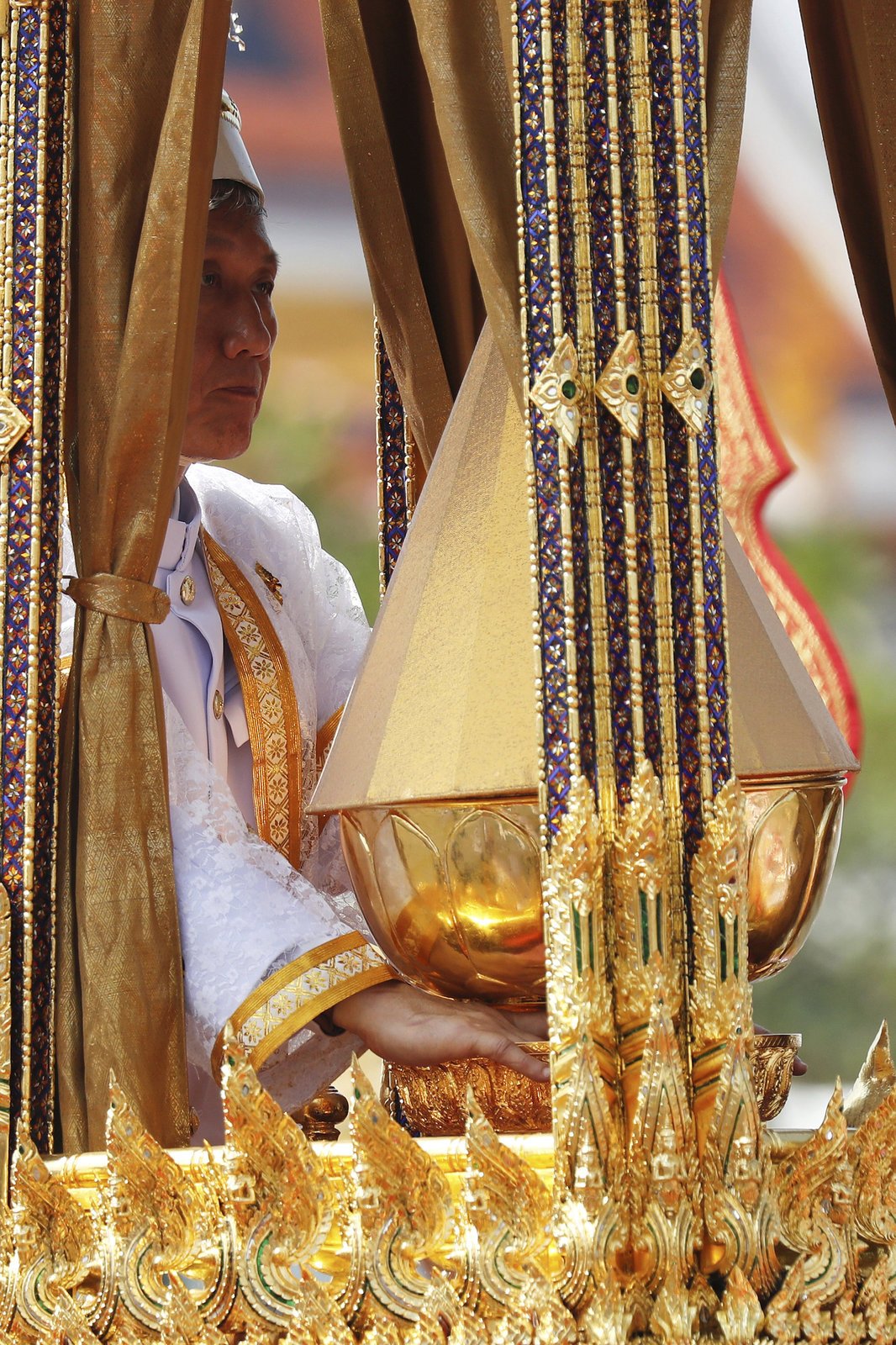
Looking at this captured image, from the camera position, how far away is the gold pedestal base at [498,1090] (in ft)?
7.67

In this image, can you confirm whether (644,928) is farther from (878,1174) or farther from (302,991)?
(302,991)

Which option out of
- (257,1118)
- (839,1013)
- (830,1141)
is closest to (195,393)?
(257,1118)

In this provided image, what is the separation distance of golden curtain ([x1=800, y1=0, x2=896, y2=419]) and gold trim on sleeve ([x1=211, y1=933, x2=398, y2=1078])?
107cm

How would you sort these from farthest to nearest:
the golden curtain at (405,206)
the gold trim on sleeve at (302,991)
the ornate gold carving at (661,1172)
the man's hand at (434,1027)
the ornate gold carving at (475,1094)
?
the golden curtain at (405,206)
the gold trim on sleeve at (302,991)
the ornate gold carving at (475,1094)
the man's hand at (434,1027)
the ornate gold carving at (661,1172)

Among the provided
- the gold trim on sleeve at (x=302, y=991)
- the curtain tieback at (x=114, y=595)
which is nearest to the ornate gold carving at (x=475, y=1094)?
the gold trim on sleeve at (x=302, y=991)

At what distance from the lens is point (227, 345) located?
3029 millimetres

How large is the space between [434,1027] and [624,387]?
952mm

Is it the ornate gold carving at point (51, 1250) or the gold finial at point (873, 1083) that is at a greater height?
the gold finial at point (873, 1083)

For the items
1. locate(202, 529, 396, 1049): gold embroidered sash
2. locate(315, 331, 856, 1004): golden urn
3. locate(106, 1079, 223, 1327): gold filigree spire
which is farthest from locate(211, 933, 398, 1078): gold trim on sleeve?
locate(106, 1079, 223, 1327): gold filigree spire

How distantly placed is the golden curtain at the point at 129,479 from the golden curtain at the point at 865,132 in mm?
853

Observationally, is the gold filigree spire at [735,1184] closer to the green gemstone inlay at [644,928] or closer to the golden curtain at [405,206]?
the green gemstone inlay at [644,928]

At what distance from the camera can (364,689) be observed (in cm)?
238

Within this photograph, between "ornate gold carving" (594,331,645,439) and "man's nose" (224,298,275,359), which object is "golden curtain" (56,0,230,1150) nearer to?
"man's nose" (224,298,275,359)

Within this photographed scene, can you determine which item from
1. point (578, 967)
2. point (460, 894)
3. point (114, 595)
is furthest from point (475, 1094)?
point (114, 595)
